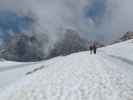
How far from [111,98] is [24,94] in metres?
6.02

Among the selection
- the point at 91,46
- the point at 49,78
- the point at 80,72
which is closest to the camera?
the point at 49,78

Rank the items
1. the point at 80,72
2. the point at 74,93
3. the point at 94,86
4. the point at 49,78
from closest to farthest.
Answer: the point at 74,93 → the point at 94,86 → the point at 49,78 → the point at 80,72

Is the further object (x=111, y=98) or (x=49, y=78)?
(x=49, y=78)

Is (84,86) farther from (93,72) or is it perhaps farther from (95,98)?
(93,72)

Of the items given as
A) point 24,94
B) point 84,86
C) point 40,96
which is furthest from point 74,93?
point 24,94

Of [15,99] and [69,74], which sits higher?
[69,74]

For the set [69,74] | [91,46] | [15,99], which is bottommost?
[15,99]

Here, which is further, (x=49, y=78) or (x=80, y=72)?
(x=80, y=72)

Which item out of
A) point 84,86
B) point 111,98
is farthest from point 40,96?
point 111,98

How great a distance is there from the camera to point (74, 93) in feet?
47.1

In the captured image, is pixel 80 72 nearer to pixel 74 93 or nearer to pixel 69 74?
pixel 69 74

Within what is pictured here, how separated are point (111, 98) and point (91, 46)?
109 feet

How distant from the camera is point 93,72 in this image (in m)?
19.3

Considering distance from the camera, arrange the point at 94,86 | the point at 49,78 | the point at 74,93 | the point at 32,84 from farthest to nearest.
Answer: the point at 49,78, the point at 32,84, the point at 94,86, the point at 74,93
